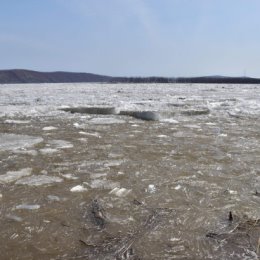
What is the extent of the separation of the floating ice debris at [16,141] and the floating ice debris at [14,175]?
108 centimetres

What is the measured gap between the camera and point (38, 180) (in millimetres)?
3240

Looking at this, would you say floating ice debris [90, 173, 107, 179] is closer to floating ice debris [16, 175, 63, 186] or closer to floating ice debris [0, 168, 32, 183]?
floating ice debris [16, 175, 63, 186]

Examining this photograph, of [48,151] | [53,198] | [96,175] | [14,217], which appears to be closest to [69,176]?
[96,175]

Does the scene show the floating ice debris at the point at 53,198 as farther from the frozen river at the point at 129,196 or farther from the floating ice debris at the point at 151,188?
the floating ice debris at the point at 151,188

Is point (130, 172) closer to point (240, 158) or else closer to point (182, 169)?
point (182, 169)

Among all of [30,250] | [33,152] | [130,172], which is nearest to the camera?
[30,250]

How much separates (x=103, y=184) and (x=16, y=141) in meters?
2.25

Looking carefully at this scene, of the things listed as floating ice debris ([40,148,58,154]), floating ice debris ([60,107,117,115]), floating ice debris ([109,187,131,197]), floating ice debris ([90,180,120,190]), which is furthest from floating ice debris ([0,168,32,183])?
floating ice debris ([60,107,117,115])

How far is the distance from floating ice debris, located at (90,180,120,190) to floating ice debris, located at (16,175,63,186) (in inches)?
12.4

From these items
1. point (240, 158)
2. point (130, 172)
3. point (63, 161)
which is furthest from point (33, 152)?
point (240, 158)

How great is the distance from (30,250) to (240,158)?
9.07 feet

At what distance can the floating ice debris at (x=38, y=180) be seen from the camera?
315cm

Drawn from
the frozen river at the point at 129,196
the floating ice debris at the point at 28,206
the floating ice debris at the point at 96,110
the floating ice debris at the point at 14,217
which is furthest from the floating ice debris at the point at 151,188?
the floating ice debris at the point at 96,110

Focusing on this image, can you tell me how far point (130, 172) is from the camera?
11.6 feet
